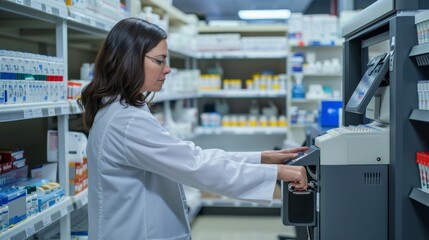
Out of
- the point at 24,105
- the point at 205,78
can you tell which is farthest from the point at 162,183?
the point at 205,78

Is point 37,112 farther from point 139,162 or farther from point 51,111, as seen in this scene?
point 139,162

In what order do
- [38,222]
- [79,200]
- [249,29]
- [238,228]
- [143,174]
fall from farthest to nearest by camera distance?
[249,29], [238,228], [79,200], [38,222], [143,174]

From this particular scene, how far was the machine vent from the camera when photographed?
6.51ft

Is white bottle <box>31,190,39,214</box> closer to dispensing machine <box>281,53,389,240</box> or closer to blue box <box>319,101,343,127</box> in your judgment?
dispensing machine <box>281,53,389,240</box>

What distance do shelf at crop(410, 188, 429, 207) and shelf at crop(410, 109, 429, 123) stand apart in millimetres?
263

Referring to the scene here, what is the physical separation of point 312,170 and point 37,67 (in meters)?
1.40

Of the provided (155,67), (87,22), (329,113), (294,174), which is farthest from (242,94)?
(294,174)

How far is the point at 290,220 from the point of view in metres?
2.11

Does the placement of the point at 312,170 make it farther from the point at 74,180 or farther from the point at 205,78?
the point at 205,78

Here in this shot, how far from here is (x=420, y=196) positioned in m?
1.81

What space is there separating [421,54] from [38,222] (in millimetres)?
1834

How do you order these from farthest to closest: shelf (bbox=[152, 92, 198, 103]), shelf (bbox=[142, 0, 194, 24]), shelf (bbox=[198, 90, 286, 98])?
1. shelf (bbox=[198, 90, 286, 98])
2. shelf (bbox=[142, 0, 194, 24])
3. shelf (bbox=[152, 92, 198, 103])

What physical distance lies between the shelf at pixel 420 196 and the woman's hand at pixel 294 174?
1.31 feet

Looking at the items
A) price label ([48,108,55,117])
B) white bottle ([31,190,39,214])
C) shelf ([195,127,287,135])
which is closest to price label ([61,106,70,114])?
price label ([48,108,55,117])
